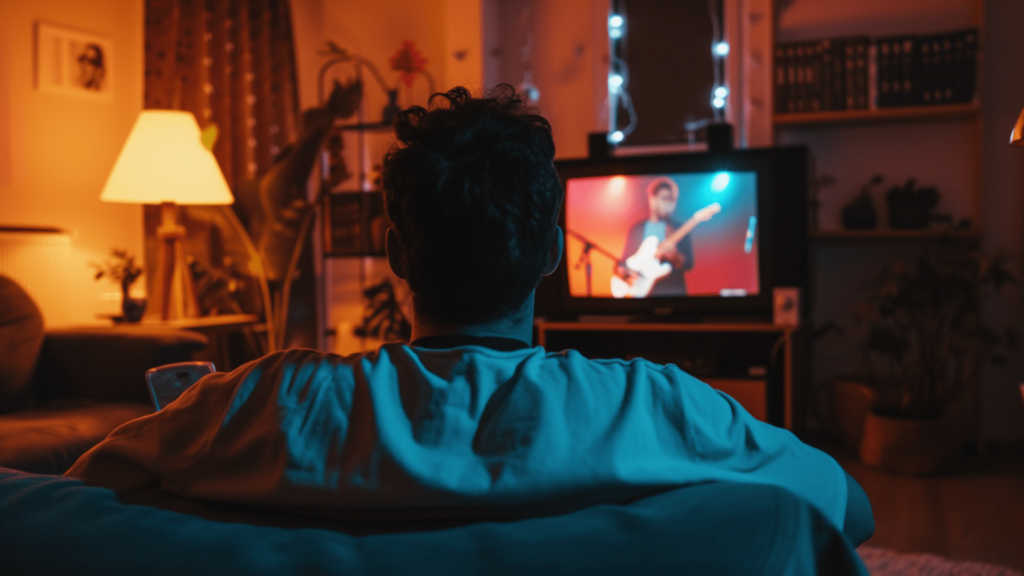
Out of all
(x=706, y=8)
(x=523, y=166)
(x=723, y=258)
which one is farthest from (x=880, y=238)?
(x=523, y=166)

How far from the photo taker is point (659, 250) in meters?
2.94

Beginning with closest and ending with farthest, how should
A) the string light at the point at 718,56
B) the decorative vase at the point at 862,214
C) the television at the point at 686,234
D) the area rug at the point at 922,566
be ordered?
1. the area rug at the point at 922,566
2. the television at the point at 686,234
3. the decorative vase at the point at 862,214
4. the string light at the point at 718,56

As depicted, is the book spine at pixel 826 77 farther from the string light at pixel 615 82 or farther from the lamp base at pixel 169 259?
the lamp base at pixel 169 259

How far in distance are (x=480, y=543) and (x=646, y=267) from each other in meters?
2.63

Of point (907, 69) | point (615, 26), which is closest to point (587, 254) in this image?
point (615, 26)

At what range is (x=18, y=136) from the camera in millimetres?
3121

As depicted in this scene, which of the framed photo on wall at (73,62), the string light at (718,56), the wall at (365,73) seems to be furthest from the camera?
the wall at (365,73)

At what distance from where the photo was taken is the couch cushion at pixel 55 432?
166 centimetres

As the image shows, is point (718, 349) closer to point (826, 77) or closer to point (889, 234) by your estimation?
point (889, 234)

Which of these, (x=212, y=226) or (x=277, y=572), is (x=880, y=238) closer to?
(x=212, y=226)

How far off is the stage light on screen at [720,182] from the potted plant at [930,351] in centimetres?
73

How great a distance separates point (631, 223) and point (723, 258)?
385 millimetres

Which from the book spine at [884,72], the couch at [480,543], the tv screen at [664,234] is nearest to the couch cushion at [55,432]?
the couch at [480,543]

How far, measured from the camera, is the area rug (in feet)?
6.03
